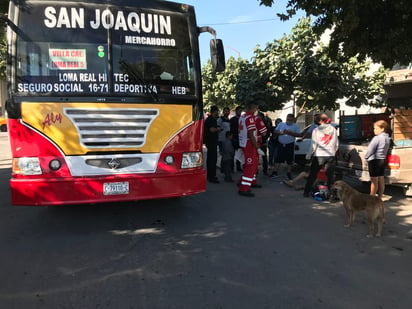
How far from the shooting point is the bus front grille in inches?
189

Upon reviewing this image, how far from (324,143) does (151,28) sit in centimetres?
398

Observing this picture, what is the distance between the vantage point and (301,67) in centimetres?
1111

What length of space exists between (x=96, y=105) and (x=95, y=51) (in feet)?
2.45

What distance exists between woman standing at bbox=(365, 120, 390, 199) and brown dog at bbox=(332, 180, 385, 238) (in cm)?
118

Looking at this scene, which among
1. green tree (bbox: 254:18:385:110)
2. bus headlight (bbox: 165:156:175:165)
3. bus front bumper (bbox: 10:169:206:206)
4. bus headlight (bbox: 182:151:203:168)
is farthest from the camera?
green tree (bbox: 254:18:385:110)

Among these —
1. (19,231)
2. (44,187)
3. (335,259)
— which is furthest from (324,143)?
(19,231)

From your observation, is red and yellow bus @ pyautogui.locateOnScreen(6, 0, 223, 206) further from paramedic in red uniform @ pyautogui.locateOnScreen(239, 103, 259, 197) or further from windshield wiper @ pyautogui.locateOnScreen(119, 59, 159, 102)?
paramedic in red uniform @ pyautogui.locateOnScreen(239, 103, 259, 197)

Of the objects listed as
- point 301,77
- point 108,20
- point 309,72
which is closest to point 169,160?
point 108,20

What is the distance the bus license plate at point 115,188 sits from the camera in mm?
4795

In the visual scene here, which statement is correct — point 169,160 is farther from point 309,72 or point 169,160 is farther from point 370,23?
point 309,72

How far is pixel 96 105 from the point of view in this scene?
484cm

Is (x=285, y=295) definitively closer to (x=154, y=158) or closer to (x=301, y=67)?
(x=154, y=158)

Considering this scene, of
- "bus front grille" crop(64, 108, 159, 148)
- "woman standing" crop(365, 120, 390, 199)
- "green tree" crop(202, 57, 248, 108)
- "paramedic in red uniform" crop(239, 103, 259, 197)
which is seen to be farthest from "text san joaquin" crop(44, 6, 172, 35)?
A: "green tree" crop(202, 57, 248, 108)

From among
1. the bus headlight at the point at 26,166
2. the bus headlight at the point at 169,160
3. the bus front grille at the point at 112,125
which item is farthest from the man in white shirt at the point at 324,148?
the bus headlight at the point at 26,166
